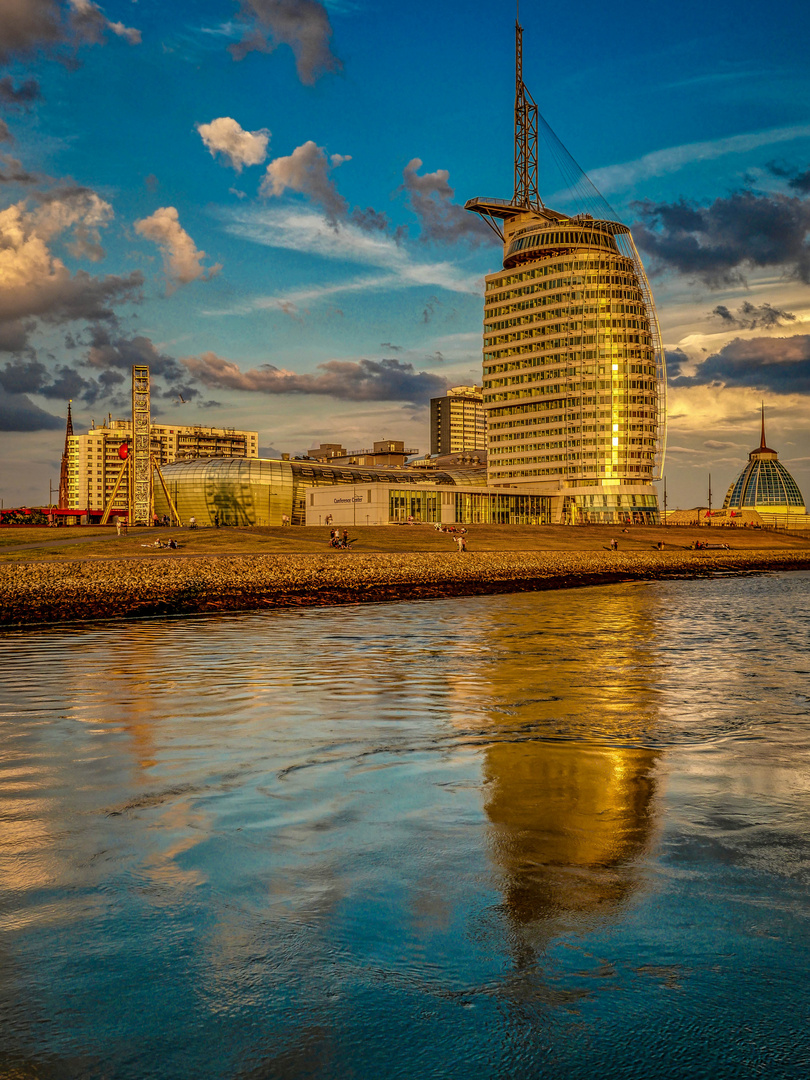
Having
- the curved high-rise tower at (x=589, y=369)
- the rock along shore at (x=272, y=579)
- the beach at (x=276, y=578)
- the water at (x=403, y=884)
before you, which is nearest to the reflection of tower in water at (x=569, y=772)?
the water at (x=403, y=884)

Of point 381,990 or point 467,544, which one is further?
point 467,544

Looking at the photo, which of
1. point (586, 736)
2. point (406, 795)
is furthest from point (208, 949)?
point (586, 736)

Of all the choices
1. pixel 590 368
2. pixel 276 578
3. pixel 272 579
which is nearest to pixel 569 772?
pixel 272 579

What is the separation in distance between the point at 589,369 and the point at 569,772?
17901cm

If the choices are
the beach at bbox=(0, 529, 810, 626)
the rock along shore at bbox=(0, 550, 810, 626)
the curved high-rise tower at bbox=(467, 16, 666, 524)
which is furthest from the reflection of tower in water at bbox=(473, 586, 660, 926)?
the curved high-rise tower at bbox=(467, 16, 666, 524)

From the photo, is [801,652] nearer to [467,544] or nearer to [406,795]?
[406,795]

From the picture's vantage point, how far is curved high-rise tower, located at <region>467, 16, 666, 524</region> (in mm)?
179750

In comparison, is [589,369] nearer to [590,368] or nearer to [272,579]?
[590,368]

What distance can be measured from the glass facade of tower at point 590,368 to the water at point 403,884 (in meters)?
170

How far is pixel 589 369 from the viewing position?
181 m

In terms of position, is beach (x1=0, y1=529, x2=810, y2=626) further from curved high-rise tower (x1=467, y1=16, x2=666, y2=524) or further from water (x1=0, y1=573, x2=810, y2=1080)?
curved high-rise tower (x1=467, y1=16, x2=666, y2=524)

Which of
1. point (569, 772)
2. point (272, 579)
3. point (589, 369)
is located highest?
point (589, 369)

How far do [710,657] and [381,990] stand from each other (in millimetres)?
18830

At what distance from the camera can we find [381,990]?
17.3 feet
